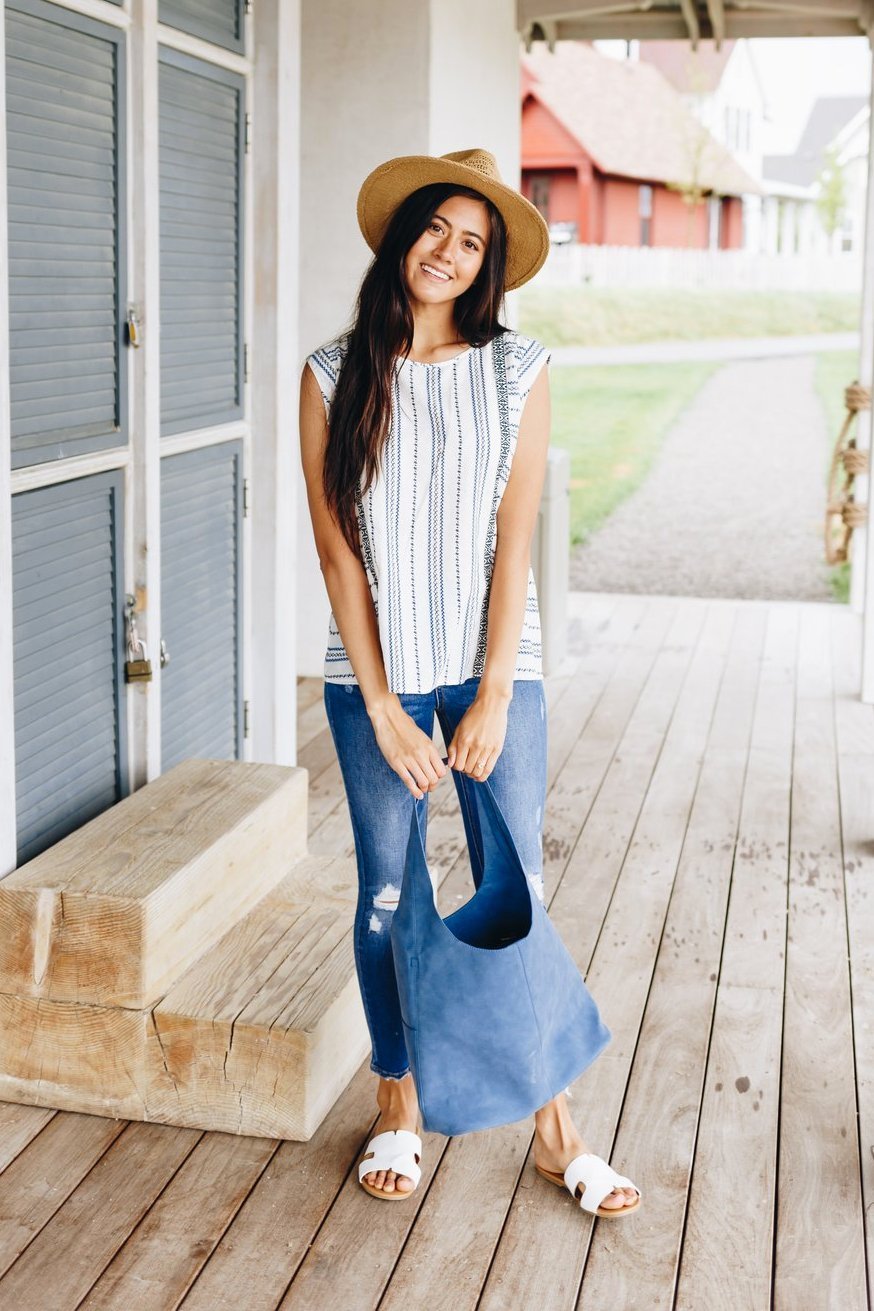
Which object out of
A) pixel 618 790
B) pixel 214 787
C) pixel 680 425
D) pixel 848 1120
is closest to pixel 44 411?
pixel 214 787

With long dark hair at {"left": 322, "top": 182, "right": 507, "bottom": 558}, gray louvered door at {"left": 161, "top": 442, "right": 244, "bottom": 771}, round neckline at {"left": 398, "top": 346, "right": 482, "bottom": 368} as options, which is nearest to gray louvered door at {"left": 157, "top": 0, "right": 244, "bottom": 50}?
gray louvered door at {"left": 161, "top": 442, "right": 244, "bottom": 771}

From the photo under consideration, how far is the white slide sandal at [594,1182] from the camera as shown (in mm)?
2428

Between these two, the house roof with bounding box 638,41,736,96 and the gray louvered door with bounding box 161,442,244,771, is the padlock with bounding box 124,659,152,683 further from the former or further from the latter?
the house roof with bounding box 638,41,736,96

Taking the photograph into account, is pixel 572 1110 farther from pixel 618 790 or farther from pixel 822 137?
pixel 822 137

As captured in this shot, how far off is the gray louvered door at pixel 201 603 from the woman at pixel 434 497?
1.22 metres

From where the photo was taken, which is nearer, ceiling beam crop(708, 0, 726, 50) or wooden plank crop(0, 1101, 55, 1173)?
wooden plank crop(0, 1101, 55, 1173)

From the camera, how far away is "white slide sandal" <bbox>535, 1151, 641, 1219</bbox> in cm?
243

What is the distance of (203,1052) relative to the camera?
2674 millimetres

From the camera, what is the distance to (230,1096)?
8.75 ft

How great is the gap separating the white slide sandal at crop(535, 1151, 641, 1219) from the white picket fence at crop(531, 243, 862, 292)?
1424 cm

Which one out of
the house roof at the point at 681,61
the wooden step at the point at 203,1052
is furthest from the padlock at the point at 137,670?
the house roof at the point at 681,61

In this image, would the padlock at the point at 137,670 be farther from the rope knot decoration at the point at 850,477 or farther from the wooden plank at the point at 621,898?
the rope knot decoration at the point at 850,477

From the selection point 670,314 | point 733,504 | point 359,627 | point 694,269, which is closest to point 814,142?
point 694,269

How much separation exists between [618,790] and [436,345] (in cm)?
250
